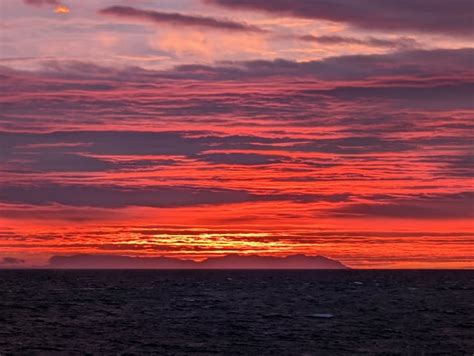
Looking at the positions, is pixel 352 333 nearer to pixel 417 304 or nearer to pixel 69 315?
pixel 69 315

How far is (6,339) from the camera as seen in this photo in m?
51.4

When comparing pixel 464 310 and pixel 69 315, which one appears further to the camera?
pixel 464 310

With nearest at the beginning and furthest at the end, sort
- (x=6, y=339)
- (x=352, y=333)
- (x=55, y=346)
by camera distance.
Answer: (x=55, y=346)
(x=6, y=339)
(x=352, y=333)

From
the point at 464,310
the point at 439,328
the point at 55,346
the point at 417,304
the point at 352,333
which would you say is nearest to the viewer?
the point at 55,346

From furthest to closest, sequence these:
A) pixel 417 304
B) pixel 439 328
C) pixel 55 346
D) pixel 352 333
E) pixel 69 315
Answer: pixel 417 304 → pixel 69 315 → pixel 439 328 → pixel 352 333 → pixel 55 346

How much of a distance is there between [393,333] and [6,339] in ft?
84.7

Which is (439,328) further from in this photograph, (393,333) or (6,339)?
(6,339)

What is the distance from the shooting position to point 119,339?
5247 cm

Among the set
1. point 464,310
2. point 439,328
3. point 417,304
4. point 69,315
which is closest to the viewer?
point 439,328

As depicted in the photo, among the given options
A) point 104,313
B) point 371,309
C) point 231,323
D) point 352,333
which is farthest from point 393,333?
point 104,313

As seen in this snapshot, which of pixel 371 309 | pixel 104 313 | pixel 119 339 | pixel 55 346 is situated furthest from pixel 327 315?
pixel 55 346

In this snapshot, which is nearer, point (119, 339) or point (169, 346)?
point (169, 346)

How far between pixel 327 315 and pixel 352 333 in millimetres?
14581

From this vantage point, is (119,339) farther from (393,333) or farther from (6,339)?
(393,333)
